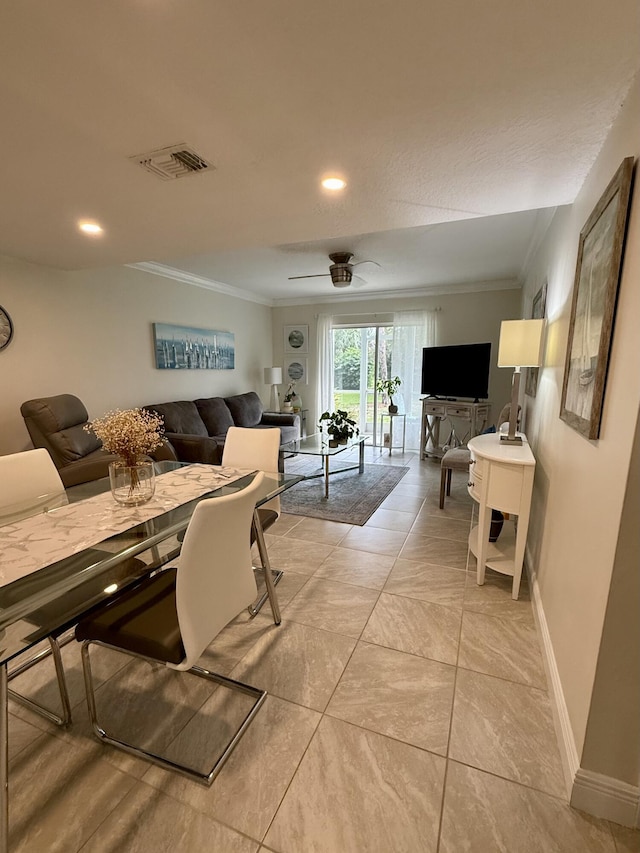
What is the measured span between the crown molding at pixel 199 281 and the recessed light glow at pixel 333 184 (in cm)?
257

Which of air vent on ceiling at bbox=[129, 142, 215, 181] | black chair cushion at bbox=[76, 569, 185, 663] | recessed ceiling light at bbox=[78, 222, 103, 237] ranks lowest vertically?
black chair cushion at bbox=[76, 569, 185, 663]

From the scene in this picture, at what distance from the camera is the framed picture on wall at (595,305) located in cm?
114

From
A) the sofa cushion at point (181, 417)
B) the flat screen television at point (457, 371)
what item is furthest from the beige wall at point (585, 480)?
the sofa cushion at point (181, 417)

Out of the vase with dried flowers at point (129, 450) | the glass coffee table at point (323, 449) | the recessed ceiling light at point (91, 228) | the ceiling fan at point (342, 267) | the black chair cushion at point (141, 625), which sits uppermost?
the ceiling fan at point (342, 267)

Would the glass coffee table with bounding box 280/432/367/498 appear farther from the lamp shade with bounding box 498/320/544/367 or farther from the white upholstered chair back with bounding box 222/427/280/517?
the lamp shade with bounding box 498/320/544/367

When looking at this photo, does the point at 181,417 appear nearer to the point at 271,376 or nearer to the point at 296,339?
the point at 271,376

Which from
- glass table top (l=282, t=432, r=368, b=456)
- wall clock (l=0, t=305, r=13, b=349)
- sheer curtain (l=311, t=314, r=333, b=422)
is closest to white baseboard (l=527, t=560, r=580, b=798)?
glass table top (l=282, t=432, r=368, b=456)

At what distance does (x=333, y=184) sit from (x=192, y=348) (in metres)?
3.38

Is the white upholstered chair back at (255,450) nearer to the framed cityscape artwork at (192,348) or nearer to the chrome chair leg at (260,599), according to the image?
the chrome chair leg at (260,599)

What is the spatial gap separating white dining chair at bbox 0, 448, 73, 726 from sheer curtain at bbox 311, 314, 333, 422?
4.65 metres

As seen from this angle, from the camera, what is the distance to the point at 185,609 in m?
1.15

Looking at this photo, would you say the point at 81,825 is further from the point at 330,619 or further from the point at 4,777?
the point at 330,619

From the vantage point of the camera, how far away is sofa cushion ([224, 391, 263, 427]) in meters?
5.20

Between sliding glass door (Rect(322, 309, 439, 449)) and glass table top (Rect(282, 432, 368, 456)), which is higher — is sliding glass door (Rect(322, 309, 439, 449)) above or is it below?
above
